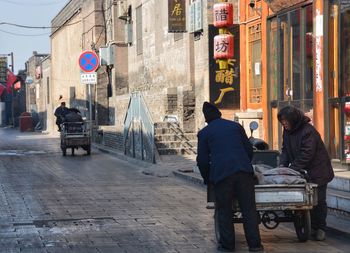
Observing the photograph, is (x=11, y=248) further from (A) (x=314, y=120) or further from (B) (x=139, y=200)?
(A) (x=314, y=120)

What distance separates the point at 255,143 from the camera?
1120 centimetres

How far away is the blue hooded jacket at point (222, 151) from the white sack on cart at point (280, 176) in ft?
1.54

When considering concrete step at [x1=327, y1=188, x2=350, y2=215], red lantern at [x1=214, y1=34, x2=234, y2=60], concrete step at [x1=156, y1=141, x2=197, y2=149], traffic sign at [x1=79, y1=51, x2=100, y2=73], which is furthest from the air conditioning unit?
concrete step at [x1=327, y1=188, x2=350, y2=215]

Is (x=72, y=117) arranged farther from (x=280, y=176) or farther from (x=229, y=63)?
(x=280, y=176)

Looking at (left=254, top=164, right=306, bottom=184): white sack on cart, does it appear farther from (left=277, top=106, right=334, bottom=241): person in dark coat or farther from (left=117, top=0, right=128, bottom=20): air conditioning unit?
(left=117, top=0, right=128, bottom=20): air conditioning unit

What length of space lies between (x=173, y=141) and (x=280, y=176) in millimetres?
13109

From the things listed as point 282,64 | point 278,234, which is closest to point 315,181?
point 278,234

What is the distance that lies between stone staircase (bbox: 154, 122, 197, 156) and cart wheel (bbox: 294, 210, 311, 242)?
12124 millimetres

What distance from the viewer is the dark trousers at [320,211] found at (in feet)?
28.4

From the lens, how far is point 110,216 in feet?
35.7

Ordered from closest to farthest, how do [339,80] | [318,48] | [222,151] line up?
1. [222,151]
2. [339,80]
3. [318,48]

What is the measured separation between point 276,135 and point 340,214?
707 centimetres

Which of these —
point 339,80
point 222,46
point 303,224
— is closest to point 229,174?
point 303,224

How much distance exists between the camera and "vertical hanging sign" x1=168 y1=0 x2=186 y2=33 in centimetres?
2424
